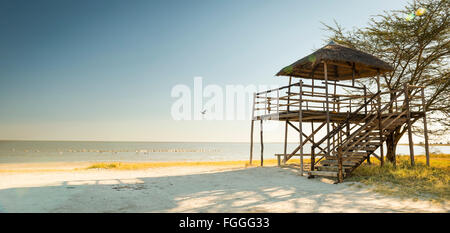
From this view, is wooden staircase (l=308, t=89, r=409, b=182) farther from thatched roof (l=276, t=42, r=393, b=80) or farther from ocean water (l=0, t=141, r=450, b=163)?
ocean water (l=0, t=141, r=450, b=163)

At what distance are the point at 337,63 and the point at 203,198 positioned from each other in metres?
10.6

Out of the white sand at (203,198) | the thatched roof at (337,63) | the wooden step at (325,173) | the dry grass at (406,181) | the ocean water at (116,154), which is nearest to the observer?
the white sand at (203,198)

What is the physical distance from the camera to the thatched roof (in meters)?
13.6

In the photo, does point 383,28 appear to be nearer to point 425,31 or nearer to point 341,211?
point 425,31

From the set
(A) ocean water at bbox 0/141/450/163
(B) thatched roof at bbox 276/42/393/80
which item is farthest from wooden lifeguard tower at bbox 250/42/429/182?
(A) ocean water at bbox 0/141/450/163

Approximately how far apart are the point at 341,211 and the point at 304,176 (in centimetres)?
610

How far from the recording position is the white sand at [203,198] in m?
6.97

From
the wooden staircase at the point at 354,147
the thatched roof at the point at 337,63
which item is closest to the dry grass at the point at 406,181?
the wooden staircase at the point at 354,147

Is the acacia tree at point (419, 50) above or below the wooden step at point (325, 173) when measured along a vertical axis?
above

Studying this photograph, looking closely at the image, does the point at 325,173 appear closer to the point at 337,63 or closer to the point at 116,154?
the point at 337,63

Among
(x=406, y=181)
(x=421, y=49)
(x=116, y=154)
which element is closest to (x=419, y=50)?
(x=421, y=49)

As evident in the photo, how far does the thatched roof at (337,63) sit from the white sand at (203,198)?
581 centimetres

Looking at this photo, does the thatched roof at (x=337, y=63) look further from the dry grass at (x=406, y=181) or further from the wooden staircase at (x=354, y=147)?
the dry grass at (x=406, y=181)
